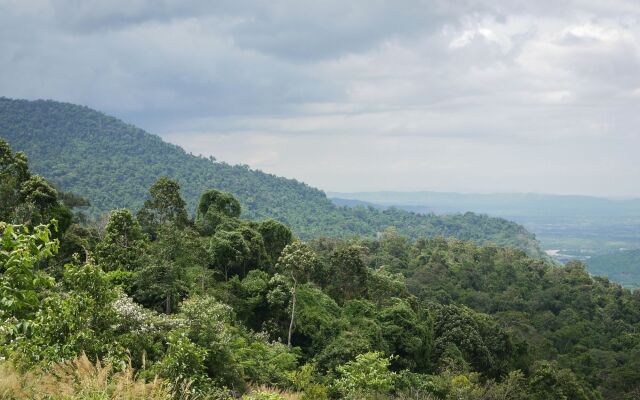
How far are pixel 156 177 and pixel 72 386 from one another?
443 feet

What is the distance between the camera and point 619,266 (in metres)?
159

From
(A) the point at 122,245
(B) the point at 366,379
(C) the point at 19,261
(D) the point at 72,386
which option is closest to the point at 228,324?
(B) the point at 366,379

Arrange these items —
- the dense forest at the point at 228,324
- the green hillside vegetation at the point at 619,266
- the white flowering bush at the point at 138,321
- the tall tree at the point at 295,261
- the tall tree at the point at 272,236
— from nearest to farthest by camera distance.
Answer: the dense forest at the point at 228,324
the white flowering bush at the point at 138,321
the tall tree at the point at 295,261
the tall tree at the point at 272,236
the green hillside vegetation at the point at 619,266

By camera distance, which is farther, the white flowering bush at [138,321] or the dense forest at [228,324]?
the white flowering bush at [138,321]

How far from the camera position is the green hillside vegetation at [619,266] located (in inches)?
5834

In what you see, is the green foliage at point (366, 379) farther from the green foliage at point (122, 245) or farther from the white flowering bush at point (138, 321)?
the green foliage at point (122, 245)

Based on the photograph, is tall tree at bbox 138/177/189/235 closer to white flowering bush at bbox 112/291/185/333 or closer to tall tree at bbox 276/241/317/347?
tall tree at bbox 276/241/317/347

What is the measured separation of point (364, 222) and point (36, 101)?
111 meters

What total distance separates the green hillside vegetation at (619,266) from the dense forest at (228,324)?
10662 centimetres

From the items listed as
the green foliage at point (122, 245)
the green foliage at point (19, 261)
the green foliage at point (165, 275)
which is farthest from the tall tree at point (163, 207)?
the green foliage at point (19, 261)

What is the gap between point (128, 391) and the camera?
7906 millimetres

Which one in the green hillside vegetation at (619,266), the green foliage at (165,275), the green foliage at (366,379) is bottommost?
the green hillside vegetation at (619,266)

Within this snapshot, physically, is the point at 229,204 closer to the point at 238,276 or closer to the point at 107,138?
the point at 238,276

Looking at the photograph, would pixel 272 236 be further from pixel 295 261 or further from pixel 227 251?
pixel 295 261
